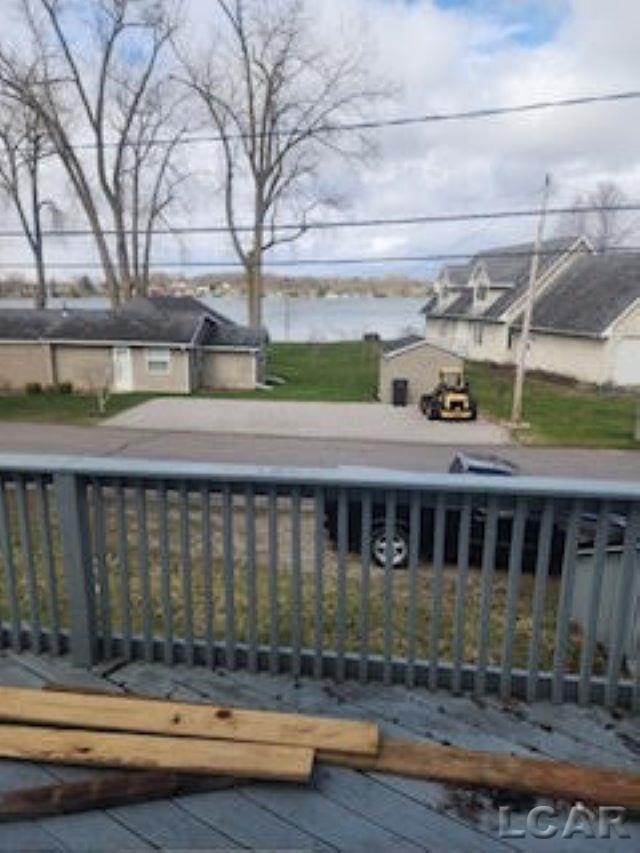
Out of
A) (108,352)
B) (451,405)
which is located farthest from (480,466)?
(108,352)

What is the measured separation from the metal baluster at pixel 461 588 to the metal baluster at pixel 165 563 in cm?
124

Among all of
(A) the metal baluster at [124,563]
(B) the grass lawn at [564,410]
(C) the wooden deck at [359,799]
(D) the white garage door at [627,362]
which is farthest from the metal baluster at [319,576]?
(D) the white garage door at [627,362]

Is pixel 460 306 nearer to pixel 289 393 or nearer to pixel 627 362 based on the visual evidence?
pixel 627 362

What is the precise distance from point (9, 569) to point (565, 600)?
2.40 meters

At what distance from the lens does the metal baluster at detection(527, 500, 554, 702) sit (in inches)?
96.5

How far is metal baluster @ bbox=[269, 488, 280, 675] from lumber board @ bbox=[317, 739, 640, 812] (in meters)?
0.59

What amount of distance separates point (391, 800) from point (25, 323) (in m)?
27.1

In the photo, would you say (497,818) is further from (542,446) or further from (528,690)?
(542,446)

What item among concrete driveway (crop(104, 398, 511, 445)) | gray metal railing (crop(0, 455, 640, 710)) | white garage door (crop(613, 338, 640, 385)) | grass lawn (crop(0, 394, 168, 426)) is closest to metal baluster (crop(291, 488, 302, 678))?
gray metal railing (crop(0, 455, 640, 710))

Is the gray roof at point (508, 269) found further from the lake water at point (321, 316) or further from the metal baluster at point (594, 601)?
the metal baluster at point (594, 601)

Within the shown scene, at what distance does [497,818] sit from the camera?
2.06 metres

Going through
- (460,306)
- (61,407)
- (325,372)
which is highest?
(460,306)

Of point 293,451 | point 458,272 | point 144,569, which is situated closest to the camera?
point 144,569

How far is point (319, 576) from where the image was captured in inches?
104
